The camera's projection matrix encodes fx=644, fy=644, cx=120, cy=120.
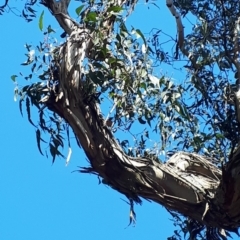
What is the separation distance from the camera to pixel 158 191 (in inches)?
164

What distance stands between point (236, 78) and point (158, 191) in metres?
1.52

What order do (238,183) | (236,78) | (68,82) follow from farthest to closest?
(236,78) → (68,82) → (238,183)

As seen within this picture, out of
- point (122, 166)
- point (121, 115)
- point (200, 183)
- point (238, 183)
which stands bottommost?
point (238, 183)

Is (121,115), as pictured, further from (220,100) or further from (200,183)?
(220,100)

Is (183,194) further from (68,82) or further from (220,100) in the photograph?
(220,100)

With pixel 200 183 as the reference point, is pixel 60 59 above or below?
above

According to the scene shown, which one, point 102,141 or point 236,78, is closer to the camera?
point 102,141

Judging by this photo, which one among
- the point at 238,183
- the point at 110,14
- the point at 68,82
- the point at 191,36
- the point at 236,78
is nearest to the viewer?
the point at 238,183

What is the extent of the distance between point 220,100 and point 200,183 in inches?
54.1

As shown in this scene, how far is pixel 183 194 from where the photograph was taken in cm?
417

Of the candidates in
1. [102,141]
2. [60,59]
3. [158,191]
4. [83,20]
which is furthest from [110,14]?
[158,191]

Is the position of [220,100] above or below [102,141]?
above

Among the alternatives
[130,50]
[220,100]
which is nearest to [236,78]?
[220,100]

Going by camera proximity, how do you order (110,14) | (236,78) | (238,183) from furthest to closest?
(236,78) → (110,14) → (238,183)
